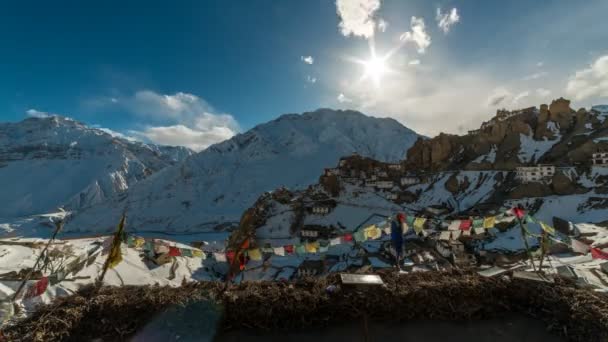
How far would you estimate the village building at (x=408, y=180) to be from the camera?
59062mm

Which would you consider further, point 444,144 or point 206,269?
point 444,144

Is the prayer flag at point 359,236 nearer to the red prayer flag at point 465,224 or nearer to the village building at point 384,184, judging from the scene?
the red prayer flag at point 465,224

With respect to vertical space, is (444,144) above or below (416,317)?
above

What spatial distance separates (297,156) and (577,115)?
465ft

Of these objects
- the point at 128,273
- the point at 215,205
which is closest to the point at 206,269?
the point at 128,273

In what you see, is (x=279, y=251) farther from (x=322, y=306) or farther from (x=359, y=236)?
(x=322, y=306)

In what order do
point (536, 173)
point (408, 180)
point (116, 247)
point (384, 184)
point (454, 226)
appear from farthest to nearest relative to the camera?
point (408, 180) → point (384, 184) → point (536, 173) → point (454, 226) → point (116, 247)

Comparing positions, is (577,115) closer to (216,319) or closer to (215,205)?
(216,319)

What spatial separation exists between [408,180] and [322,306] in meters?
59.6

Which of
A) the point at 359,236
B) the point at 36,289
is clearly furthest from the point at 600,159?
the point at 36,289

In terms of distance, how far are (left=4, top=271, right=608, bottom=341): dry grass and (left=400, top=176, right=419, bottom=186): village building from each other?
57.6m

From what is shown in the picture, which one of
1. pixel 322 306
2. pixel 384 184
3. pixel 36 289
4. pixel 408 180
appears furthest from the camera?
pixel 408 180

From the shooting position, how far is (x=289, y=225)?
4791cm

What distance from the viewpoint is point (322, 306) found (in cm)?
386
